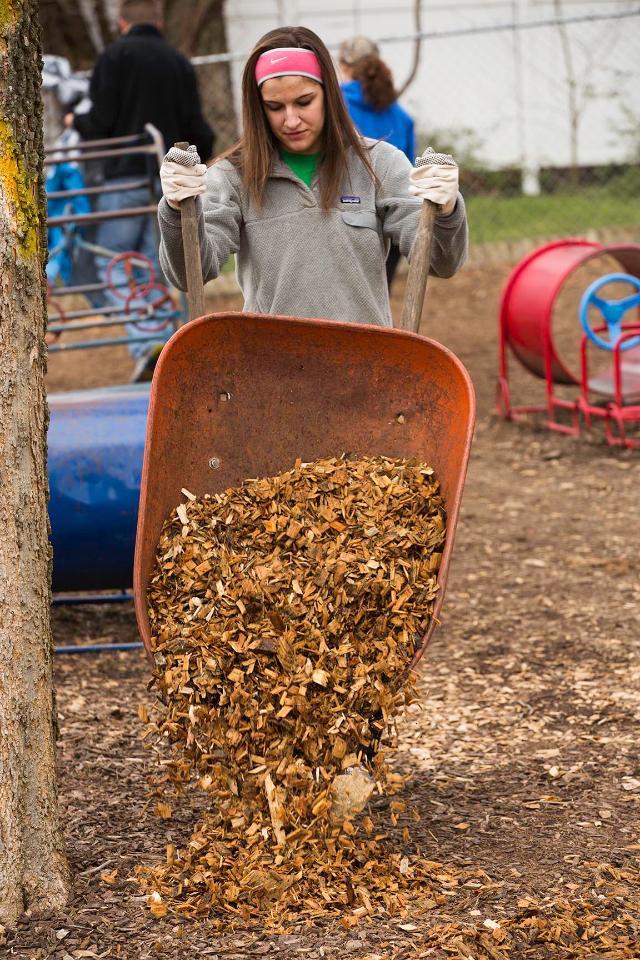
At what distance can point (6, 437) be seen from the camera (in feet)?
8.43

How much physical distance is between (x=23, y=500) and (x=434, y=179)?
1234 millimetres

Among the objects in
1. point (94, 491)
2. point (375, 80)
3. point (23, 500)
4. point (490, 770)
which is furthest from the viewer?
point (375, 80)

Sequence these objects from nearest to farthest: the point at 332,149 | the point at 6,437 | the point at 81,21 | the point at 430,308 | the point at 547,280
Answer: the point at 6,437 < the point at 332,149 < the point at 547,280 < the point at 430,308 < the point at 81,21

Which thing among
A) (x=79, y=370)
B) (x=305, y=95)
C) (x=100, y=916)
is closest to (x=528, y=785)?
(x=100, y=916)

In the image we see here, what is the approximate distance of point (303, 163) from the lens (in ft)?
10.8

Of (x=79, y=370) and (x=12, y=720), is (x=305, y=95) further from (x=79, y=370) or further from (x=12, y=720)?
(x=79, y=370)

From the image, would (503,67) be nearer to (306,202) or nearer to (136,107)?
(136,107)

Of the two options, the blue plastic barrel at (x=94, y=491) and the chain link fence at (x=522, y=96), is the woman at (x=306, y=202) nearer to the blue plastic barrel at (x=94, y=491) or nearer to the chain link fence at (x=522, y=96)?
the blue plastic barrel at (x=94, y=491)

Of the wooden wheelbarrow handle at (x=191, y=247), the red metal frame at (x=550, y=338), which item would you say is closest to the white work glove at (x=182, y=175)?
the wooden wheelbarrow handle at (x=191, y=247)

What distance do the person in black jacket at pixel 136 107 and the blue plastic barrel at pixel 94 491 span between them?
3196 millimetres

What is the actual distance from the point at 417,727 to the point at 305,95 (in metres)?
1.85

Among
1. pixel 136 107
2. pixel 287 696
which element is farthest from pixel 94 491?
pixel 136 107

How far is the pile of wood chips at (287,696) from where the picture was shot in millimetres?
2689

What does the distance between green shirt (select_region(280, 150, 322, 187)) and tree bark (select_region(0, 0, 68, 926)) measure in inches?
33.0
